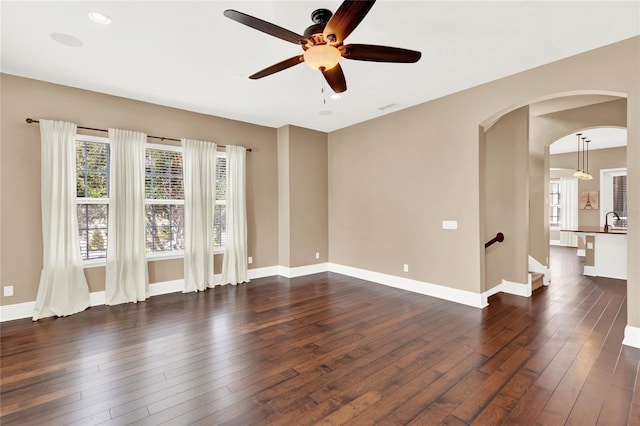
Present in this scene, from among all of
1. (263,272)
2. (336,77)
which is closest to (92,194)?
(263,272)

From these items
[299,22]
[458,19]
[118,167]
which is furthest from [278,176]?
[458,19]

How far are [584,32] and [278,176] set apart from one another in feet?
15.8

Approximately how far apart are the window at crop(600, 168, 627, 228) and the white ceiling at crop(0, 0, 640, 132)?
7754mm

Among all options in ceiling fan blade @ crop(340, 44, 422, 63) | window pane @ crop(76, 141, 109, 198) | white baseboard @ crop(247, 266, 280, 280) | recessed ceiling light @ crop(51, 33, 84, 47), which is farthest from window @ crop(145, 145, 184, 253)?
ceiling fan blade @ crop(340, 44, 422, 63)

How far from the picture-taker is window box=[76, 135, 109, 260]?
4.15 metres

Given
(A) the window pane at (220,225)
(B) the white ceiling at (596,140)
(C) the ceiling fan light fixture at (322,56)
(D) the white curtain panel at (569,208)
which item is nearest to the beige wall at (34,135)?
(A) the window pane at (220,225)

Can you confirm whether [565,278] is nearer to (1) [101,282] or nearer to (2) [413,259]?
(2) [413,259]

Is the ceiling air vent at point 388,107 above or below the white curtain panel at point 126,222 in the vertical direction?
above

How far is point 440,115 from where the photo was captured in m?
4.45

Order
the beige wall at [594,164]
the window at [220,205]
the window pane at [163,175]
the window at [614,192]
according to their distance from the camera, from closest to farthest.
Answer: the window pane at [163,175] → the window at [220,205] → the beige wall at [594,164] → the window at [614,192]

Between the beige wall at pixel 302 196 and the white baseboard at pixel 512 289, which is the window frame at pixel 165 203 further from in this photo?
the white baseboard at pixel 512 289

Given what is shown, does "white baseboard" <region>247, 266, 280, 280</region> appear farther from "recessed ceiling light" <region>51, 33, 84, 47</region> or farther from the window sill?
"recessed ceiling light" <region>51, 33, 84, 47</region>

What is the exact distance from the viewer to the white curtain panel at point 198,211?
16.0 feet

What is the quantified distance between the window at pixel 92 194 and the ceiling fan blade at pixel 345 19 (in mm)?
3885
